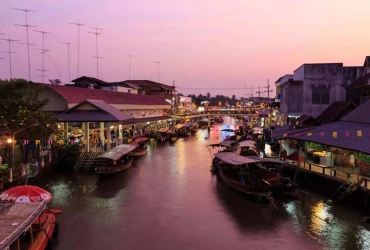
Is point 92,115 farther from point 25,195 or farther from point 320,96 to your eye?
point 320,96

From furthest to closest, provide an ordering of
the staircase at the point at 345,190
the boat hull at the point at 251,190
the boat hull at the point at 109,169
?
the boat hull at the point at 109,169, the boat hull at the point at 251,190, the staircase at the point at 345,190

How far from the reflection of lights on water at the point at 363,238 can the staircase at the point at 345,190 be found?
397 cm

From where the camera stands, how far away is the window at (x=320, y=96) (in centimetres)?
5078

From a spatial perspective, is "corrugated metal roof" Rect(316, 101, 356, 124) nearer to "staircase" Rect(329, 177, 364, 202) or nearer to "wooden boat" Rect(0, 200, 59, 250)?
"staircase" Rect(329, 177, 364, 202)

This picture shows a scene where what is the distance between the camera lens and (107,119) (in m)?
39.3

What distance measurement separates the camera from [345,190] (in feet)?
78.7

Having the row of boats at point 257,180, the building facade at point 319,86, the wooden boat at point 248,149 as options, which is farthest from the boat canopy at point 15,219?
the building facade at point 319,86

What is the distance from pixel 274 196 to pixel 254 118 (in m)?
100.0

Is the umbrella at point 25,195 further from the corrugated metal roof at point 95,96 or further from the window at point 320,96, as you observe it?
the window at point 320,96

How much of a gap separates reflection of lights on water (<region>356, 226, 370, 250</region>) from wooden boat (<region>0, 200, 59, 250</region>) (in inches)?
573

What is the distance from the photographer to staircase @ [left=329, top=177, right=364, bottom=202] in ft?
76.4

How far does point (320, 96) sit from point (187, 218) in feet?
118

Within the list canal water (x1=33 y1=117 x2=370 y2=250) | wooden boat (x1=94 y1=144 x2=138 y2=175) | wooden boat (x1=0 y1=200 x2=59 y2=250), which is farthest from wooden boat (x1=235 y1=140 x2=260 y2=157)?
wooden boat (x1=0 y1=200 x2=59 y2=250)

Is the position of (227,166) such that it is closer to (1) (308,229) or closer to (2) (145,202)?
(2) (145,202)
